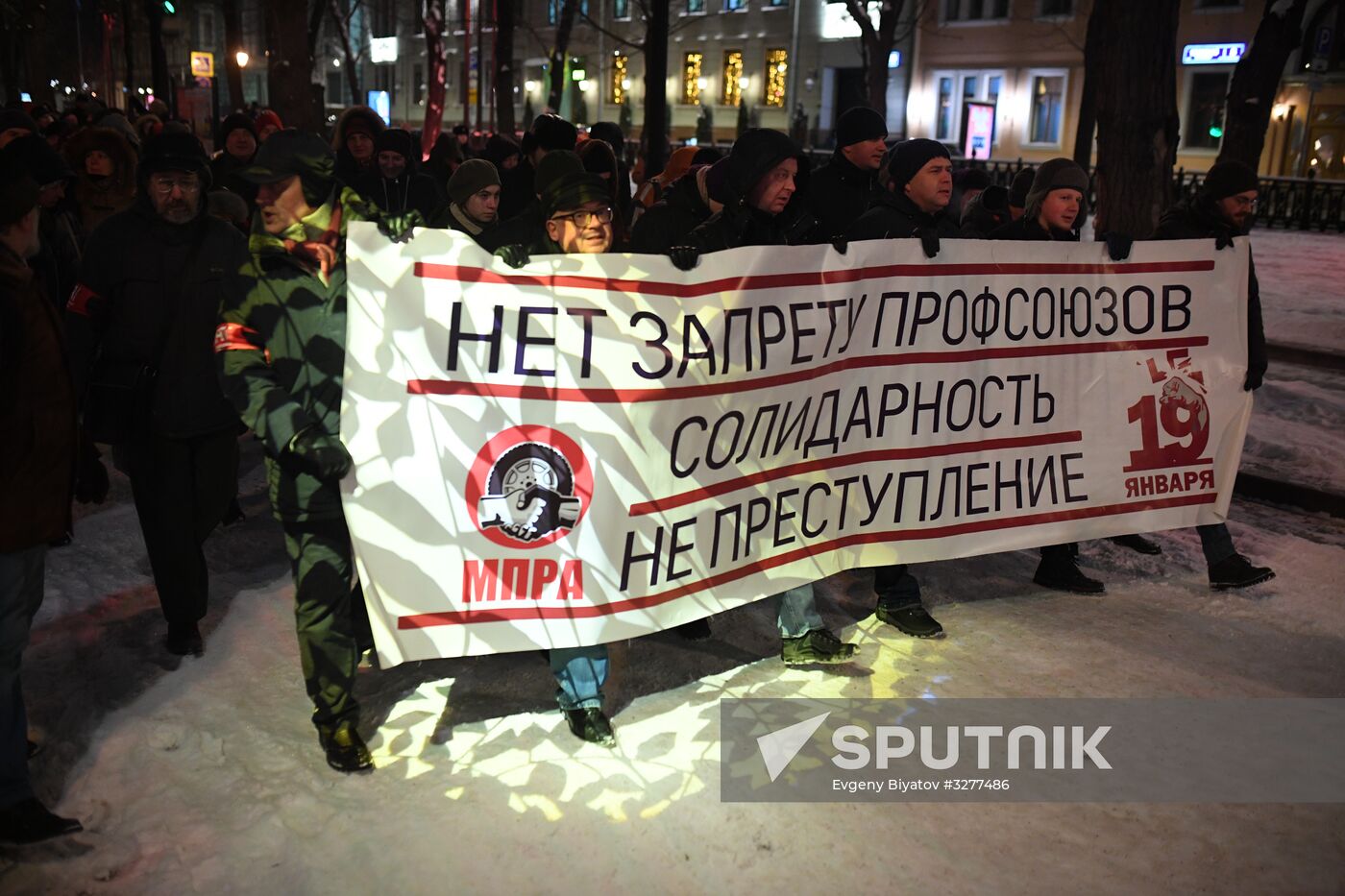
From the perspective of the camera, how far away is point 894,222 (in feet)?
15.8

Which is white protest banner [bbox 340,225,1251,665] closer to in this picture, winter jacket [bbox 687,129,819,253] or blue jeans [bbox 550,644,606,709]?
blue jeans [bbox 550,644,606,709]

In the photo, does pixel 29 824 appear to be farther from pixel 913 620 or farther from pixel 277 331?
pixel 913 620

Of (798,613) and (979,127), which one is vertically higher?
(979,127)

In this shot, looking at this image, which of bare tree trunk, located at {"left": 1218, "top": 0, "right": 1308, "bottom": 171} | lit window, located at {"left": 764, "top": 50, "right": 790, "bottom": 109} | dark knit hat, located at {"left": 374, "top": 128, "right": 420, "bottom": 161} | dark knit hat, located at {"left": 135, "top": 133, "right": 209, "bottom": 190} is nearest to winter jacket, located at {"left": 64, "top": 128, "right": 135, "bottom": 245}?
dark knit hat, located at {"left": 374, "top": 128, "right": 420, "bottom": 161}

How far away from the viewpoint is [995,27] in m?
40.6

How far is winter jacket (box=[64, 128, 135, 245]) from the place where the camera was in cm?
689

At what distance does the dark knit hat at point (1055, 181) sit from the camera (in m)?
5.20

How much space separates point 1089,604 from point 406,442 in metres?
3.40

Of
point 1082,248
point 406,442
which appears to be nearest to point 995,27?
point 1082,248

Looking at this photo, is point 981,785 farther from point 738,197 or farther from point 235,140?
point 235,140

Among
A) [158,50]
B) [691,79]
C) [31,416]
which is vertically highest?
[691,79]

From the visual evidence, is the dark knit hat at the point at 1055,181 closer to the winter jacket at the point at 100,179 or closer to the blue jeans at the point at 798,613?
the blue jeans at the point at 798,613

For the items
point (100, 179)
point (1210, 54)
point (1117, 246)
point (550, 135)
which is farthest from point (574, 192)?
point (1210, 54)

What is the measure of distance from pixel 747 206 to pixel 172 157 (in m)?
2.24
